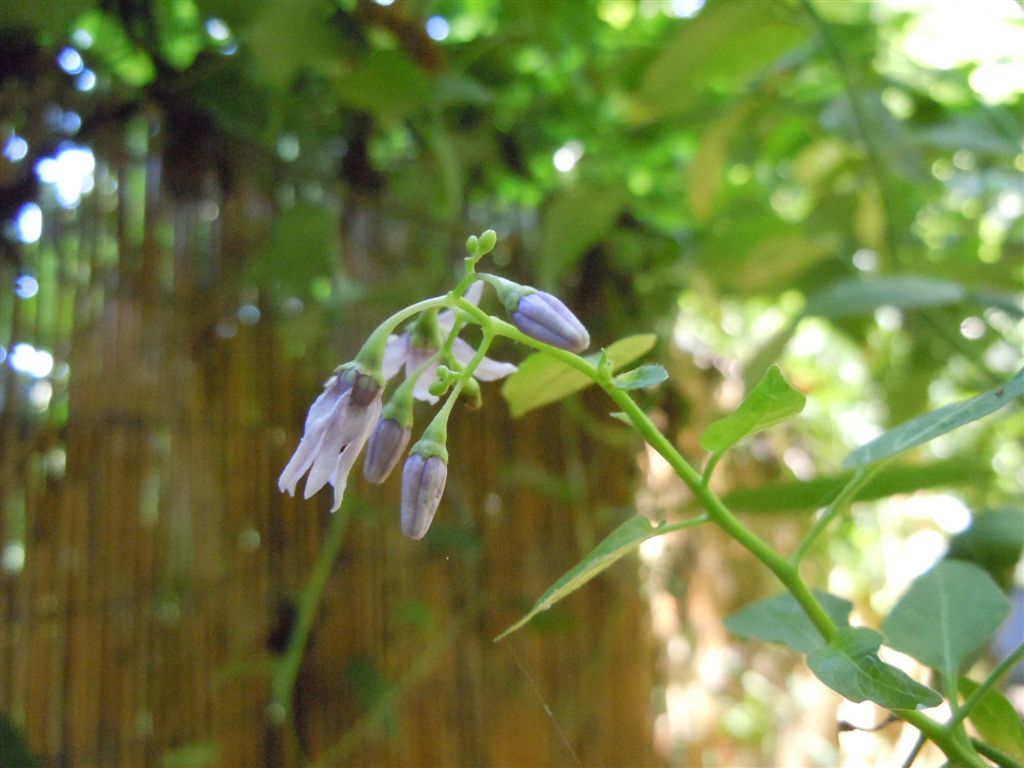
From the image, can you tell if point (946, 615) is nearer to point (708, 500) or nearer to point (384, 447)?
point (708, 500)

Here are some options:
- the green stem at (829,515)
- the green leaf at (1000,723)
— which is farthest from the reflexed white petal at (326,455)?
the green leaf at (1000,723)

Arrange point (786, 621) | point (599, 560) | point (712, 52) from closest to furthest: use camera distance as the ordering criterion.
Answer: point (599, 560), point (786, 621), point (712, 52)

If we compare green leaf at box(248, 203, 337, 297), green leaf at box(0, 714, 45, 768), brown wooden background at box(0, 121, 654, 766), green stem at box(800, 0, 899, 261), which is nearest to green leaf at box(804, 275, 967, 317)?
green stem at box(800, 0, 899, 261)

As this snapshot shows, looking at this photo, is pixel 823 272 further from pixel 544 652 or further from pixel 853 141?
pixel 544 652

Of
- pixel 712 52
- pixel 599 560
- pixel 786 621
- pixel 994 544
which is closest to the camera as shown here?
pixel 599 560

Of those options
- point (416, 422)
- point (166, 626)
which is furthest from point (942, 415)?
point (166, 626)

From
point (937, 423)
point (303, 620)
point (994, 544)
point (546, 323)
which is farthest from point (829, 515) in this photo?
point (303, 620)

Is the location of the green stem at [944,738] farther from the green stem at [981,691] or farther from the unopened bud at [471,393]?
the unopened bud at [471,393]
